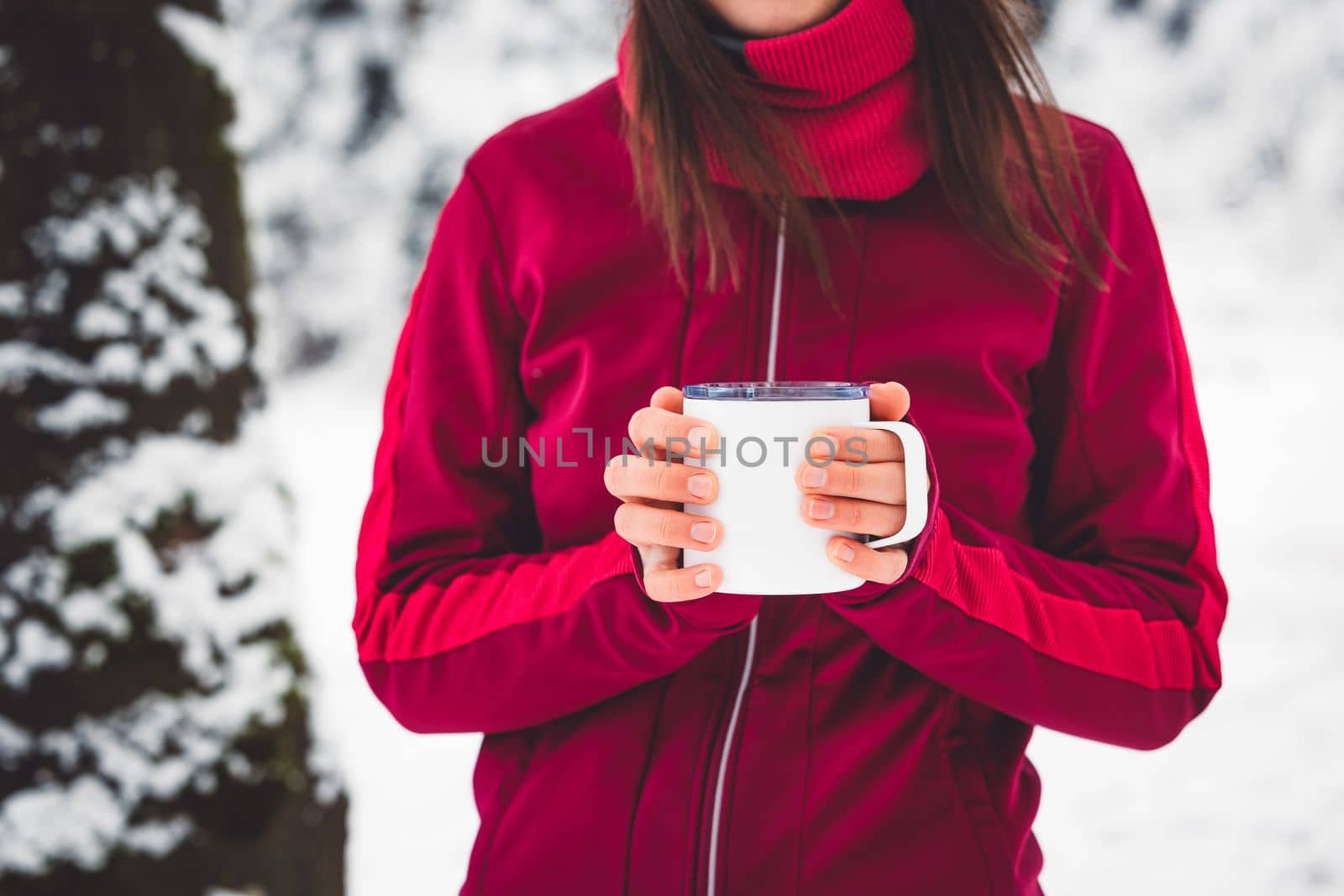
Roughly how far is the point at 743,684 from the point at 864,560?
287 mm

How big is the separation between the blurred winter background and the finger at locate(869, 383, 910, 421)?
1.05 metres

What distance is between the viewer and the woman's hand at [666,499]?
26.2 inches

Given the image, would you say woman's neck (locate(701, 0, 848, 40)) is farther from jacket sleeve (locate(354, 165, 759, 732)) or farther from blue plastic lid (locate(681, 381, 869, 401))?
blue plastic lid (locate(681, 381, 869, 401))

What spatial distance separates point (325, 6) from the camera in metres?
3.42

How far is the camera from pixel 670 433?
0.67m

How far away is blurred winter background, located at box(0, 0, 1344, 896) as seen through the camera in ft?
4.39

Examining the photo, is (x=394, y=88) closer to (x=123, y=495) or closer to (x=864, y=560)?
(x=123, y=495)

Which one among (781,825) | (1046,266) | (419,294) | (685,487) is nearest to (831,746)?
(781,825)

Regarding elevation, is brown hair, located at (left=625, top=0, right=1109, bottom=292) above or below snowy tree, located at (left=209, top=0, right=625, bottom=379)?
below

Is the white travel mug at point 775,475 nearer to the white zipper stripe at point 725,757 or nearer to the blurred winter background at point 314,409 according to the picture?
the white zipper stripe at point 725,757

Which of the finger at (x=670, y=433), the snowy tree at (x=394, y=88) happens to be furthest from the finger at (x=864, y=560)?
the snowy tree at (x=394, y=88)

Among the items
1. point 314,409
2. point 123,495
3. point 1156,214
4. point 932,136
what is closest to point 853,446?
point 932,136

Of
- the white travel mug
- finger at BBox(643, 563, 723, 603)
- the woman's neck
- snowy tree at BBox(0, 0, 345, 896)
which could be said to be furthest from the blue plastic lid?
snowy tree at BBox(0, 0, 345, 896)

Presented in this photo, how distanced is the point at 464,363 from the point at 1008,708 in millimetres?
610
